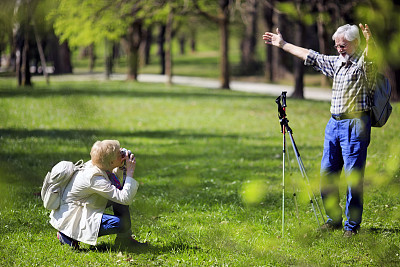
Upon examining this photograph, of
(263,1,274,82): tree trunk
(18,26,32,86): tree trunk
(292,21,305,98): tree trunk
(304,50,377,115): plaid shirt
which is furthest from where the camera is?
(263,1,274,82): tree trunk

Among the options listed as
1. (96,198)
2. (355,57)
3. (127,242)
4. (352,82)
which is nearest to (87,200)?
(96,198)

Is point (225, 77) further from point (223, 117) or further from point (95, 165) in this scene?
point (95, 165)

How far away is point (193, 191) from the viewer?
7.03 meters

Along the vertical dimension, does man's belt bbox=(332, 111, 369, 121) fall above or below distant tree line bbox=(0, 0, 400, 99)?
below

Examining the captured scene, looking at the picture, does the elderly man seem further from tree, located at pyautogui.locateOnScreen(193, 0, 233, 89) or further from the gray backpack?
tree, located at pyautogui.locateOnScreen(193, 0, 233, 89)

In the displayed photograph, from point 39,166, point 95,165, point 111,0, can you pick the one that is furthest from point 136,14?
point 95,165

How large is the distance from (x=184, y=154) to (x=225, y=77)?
16.2 m

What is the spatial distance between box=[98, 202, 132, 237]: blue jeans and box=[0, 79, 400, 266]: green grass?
23 cm

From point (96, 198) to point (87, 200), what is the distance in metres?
0.08

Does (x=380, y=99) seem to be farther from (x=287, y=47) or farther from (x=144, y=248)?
(x=144, y=248)

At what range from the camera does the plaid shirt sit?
14.9 feet

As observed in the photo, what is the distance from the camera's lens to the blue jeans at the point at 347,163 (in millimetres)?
4621

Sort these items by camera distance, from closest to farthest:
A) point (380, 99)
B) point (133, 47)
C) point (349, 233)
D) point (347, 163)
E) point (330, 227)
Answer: point (380, 99) < point (347, 163) < point (349, 233) < point (330, 227) < point (133, 47)

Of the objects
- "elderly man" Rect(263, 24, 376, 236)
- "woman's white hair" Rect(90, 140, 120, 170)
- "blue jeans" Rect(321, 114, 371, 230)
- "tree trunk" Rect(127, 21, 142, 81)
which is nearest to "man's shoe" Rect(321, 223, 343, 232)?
"blue jeans" Rect(321, 114, 371, 230)
